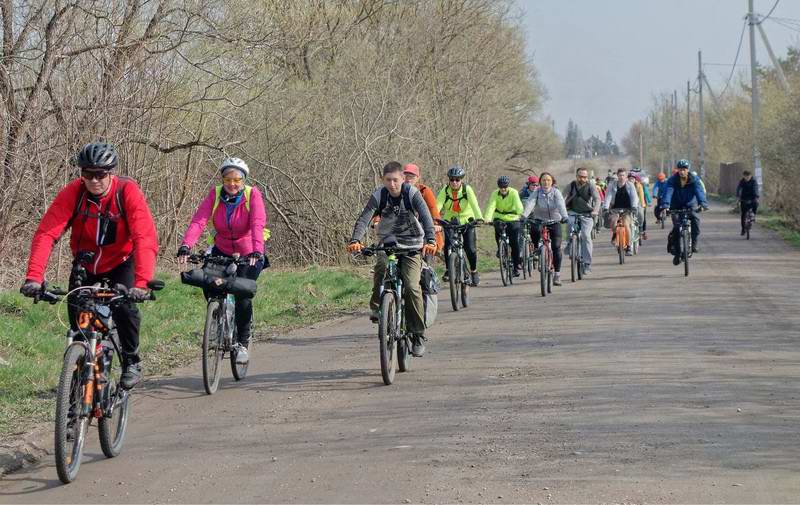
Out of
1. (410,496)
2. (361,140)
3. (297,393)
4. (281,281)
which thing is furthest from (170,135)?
(410,496)

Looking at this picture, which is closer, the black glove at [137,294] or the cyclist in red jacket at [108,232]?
the black glove at [137,294]

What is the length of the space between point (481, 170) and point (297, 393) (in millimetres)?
28959

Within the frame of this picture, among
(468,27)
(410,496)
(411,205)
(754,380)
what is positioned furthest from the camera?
(468,27)

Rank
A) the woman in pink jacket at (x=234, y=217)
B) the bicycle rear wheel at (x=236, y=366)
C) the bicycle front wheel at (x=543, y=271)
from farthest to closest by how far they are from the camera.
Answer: the bicycle front wheel at (x=543, y=271) < the bicycle rear wheel at (x=236, y=366) < the woman in pink jacket at (x=234, y=217)

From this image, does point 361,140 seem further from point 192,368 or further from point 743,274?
point 192,368

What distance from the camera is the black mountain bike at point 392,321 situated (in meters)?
9.81

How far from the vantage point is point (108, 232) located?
747 cm

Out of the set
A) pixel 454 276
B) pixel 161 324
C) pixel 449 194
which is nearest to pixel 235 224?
pixel 161 324

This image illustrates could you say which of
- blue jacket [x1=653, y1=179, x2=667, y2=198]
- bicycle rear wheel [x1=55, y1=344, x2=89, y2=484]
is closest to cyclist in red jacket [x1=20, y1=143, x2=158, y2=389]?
bicycle rear wheel [x1=55, y1=344, x2=89, y2=484]

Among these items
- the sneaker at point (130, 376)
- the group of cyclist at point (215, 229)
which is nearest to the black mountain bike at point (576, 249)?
the group of cyclist at point (215, 229)

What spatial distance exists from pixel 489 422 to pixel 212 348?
2.78 meters

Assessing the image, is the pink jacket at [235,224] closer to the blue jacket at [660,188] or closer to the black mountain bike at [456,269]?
the black mountain bike at [456,269]

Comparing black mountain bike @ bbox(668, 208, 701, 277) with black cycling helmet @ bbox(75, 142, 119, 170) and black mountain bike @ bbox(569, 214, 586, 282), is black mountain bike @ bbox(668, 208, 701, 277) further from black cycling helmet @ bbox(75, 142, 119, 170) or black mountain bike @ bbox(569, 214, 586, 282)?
black cycling helmet @ bbox(75, 142, 119, 170)

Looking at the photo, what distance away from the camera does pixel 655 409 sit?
27.5ft
